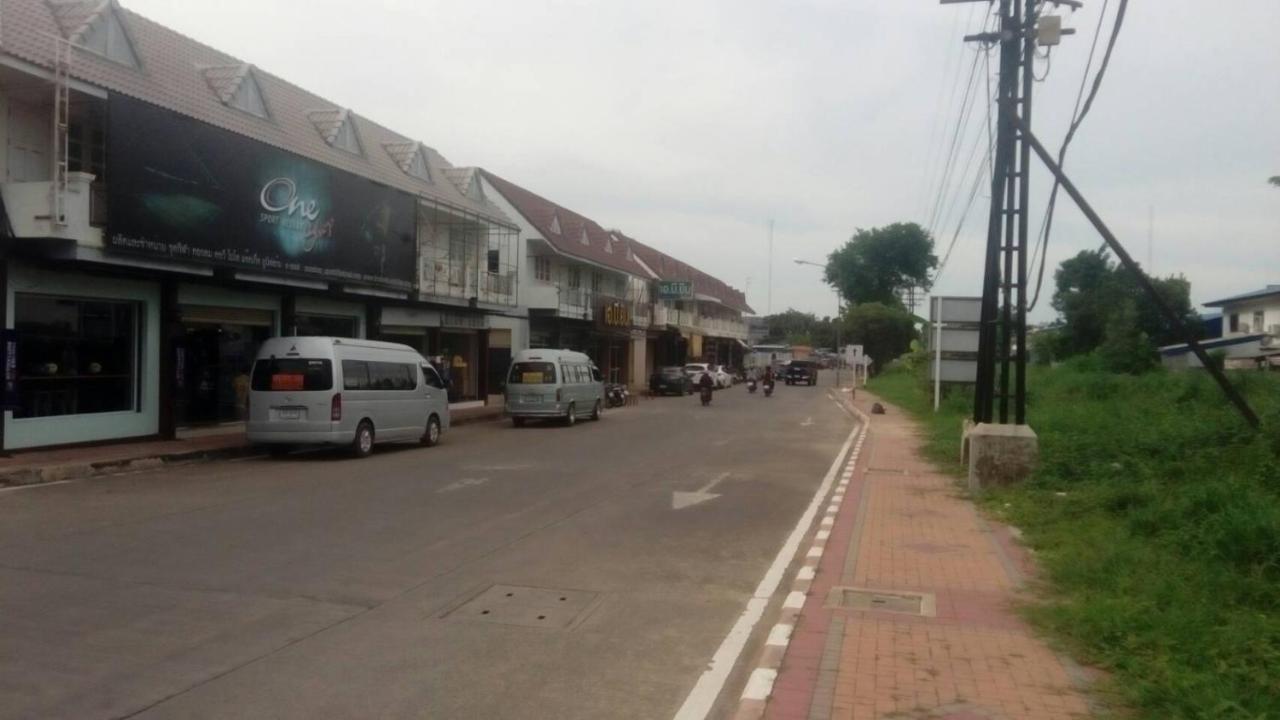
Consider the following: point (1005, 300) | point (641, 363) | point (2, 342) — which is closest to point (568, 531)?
point (1005, 300)

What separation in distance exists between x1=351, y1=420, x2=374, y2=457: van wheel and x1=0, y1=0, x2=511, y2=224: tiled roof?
6215mm

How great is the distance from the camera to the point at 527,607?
700cm

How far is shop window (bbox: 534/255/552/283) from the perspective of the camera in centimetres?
3941

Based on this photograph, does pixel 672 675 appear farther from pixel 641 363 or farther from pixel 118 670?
pixel 641 363

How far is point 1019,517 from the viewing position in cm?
1111

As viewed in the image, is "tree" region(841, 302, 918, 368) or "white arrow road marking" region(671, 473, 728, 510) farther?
"tree" region(841, 302, 918, 368)

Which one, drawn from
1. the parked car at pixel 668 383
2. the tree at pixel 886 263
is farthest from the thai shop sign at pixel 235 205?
the tree at pixel 886 263

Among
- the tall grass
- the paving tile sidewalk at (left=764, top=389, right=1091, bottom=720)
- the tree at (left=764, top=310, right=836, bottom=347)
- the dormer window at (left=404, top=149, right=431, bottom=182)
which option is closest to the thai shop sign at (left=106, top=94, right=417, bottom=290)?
the dormer window at (left=404, top=149, right=431, bottom=182)

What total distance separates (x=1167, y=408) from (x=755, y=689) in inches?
622

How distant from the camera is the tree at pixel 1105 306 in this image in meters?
41.9

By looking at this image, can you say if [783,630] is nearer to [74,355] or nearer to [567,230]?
[74,355]

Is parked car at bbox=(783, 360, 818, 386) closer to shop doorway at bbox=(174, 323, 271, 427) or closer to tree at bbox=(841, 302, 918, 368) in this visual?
tree at bbox=(841, 302, 918, 368)

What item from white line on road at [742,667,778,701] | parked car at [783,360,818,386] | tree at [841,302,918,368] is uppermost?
tree at [841,302,918,368]

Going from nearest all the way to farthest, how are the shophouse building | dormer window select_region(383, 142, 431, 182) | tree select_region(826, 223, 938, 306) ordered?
1. the shophouse building
2. dormer window select_region(383, 142, 431, 182)
3. tree select_region(826, 223, 938, 306)
